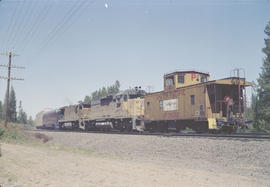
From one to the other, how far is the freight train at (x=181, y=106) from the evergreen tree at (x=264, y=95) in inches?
789

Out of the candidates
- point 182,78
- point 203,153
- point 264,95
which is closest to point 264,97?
point 264,95

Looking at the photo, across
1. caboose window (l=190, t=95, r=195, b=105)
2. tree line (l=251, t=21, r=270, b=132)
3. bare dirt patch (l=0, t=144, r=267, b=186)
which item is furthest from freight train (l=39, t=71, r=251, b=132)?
tree line (l=251, t=21, r=270, b=132)

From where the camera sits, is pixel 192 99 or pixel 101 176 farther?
pixel 192 99

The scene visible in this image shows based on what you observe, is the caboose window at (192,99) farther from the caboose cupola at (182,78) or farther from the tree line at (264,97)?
the tree line at (264,97)

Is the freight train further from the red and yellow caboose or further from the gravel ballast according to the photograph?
the gravel ballast

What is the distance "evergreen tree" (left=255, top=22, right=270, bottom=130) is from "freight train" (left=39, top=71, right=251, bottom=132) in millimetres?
20038

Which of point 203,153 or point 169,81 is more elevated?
point 169,81

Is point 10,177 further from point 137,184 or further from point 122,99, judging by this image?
point 122,99

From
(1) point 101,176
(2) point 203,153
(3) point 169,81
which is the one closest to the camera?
(1) point 101,176

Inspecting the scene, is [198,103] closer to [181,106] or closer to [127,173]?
[181,106]

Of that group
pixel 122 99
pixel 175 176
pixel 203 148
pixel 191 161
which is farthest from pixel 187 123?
pixel 175 176

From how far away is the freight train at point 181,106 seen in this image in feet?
51.0

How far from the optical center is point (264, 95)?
1417 inches

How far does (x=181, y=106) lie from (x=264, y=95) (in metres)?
24.3
